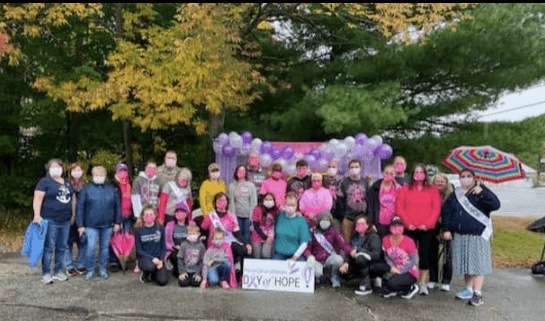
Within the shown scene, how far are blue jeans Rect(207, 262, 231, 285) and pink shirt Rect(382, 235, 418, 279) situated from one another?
6.72 ft

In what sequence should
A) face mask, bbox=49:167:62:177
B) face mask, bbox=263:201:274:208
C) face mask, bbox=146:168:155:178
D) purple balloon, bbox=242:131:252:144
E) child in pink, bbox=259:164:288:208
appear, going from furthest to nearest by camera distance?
purple balloon, bbox=242:131:252:144 → child in pink, bbox=259:164:288:208 → face mask, bbox=146:168:155:178 → face mask, bbox=263:201:274:208 → face mask, bbox=49:167:62:177

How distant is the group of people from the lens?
6031 mm

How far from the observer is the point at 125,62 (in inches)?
372

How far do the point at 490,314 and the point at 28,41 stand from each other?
417 inches

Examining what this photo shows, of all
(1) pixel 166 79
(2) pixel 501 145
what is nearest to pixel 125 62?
(1) pixel 166 79

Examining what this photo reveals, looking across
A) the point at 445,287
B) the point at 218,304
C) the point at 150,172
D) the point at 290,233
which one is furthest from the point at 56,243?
the point at 445,287

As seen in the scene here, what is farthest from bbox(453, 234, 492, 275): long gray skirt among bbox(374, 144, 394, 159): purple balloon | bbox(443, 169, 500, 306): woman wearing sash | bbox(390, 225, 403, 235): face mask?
bbox(374, 144, 394, 159): purple balloon

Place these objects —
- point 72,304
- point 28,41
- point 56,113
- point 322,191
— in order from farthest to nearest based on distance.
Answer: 1. point 56,113
2. point 28,41
3. point 322,191
4. point 72,304

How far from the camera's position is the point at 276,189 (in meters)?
7.04

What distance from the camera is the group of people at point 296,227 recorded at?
6031mm

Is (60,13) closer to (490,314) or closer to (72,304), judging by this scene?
(72,304)

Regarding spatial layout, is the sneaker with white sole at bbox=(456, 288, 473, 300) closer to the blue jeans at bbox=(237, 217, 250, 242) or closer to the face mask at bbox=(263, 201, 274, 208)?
the face mask at bbox=(263, 201, 274, 208)

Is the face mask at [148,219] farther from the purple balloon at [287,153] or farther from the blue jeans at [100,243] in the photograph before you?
the purple balloon at [287,153]

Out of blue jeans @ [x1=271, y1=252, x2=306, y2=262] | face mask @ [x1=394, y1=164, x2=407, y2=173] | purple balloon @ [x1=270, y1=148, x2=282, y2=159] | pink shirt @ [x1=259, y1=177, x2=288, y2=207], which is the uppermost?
purple balloon @ [x1=270, y1=148, x2=282, y2=159]
